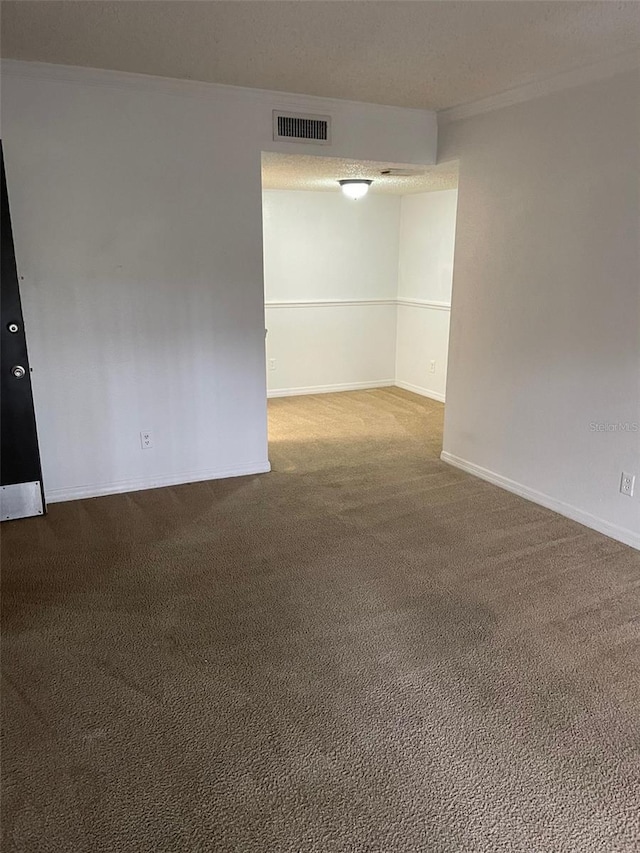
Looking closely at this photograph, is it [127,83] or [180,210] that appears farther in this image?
[180,210]

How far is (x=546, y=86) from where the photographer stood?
328 centimetres

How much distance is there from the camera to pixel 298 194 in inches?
241

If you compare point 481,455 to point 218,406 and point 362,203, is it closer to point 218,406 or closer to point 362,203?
point 218,406

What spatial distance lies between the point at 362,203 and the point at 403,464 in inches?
134

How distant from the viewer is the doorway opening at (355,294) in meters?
6.12

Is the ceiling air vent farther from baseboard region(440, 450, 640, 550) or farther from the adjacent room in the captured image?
baseboard region(440, 450, 640, 550)

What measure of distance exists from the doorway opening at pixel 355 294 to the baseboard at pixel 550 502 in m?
1.43

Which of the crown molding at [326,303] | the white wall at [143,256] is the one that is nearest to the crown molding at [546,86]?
the white wall at [143,256]

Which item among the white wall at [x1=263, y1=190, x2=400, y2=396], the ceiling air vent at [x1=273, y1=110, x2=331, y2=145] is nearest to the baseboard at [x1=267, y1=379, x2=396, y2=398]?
the white wall at [x1=263, y1=190, x2=400, y2=396]

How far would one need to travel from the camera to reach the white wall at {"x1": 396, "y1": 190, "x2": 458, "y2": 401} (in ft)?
19.9

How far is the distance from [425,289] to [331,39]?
3918 mm

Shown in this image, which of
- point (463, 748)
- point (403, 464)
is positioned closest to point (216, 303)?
point (403, 464)

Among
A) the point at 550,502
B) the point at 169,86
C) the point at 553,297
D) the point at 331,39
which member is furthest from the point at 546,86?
the point at 550,502

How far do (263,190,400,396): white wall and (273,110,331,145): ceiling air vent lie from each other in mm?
2302
